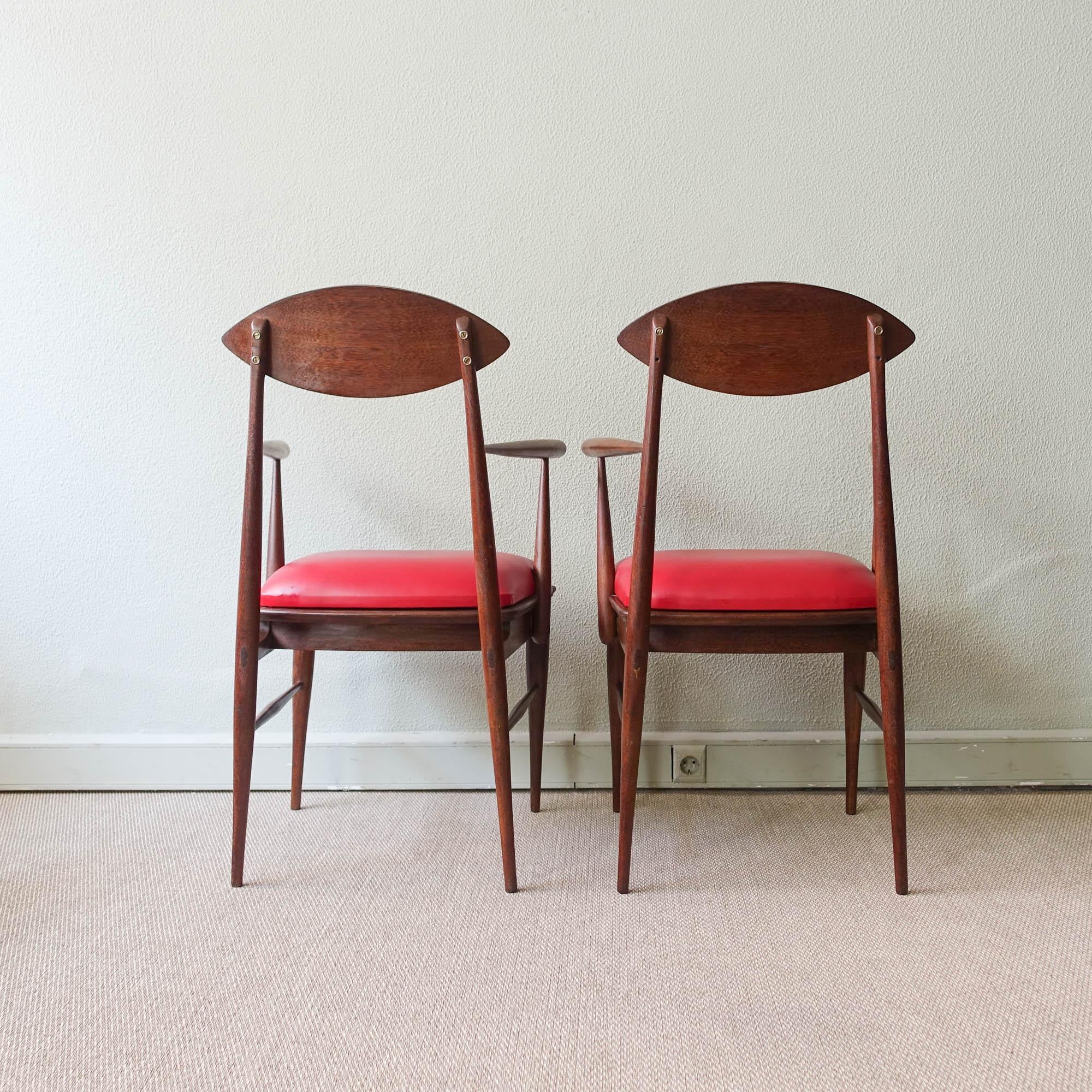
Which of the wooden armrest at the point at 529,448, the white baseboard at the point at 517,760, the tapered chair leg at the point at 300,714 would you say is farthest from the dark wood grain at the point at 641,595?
the tapered chair leg at the point at 300,714

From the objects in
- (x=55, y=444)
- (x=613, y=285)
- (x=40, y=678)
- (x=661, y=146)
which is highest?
(x=661, y=146)

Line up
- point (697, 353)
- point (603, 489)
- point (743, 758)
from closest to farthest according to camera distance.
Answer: point (697, 353) → point (603, 489) → point (743, 758)

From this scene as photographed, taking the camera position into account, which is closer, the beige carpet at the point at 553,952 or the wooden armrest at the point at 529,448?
the beige carpet at the point at 553,952

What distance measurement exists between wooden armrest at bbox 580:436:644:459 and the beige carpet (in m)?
0.75

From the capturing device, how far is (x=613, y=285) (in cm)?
194

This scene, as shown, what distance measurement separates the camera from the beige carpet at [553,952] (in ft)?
3.06

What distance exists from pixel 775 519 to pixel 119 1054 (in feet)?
5.08

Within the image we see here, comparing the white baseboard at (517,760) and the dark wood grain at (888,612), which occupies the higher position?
the dark wood grain at (888,612)

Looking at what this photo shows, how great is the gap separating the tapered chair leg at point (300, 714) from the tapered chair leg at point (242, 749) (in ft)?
1.26

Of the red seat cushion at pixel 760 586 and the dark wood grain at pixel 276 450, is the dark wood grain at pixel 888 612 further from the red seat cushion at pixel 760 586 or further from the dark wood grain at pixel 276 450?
the dark wood grain at pixel 276 450

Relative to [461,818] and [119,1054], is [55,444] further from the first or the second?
[119,1054]

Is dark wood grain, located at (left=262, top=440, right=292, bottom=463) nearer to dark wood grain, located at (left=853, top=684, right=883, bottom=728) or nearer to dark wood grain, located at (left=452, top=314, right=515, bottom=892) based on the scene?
dark wood grain, located at (left=452, top=314, right=515, bottom=892)

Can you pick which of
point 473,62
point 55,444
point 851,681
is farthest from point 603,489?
point 55,444

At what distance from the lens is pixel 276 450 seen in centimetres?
173
